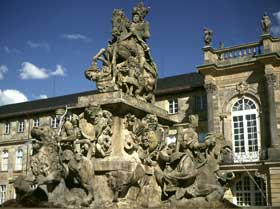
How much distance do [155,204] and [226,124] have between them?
79.3 ft

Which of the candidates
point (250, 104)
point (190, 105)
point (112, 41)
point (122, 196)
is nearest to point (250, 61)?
point (250, 104)

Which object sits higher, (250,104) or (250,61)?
(250,61)

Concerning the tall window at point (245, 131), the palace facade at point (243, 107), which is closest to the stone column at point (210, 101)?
the palace facade at point (243, 107)

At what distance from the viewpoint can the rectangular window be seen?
1394 inches

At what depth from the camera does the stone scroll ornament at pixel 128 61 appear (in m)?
8.88

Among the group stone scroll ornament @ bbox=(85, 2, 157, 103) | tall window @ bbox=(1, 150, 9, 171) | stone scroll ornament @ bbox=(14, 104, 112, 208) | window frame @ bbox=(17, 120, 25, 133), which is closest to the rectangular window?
window frame @ bbox=(17, 120, 25, 133)

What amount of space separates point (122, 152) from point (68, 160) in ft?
3.98

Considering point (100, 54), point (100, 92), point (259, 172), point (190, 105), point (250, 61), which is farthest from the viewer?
point (190, 105)

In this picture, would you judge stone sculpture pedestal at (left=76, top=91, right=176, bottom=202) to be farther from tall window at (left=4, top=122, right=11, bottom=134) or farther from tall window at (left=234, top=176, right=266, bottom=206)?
tall window at (left=4, top=122, right=11, bottom=134)

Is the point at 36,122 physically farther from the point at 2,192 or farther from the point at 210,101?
the point at 210,101

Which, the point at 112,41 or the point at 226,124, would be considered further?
the point at 226,124

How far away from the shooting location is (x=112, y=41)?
9.73m

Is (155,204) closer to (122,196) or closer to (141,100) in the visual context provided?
(122,196)

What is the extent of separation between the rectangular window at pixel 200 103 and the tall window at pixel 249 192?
7300 millimetres
